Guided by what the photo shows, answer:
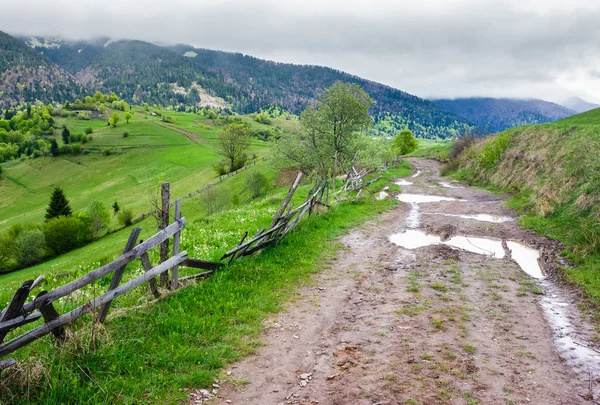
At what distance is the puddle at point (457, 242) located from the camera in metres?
15.0

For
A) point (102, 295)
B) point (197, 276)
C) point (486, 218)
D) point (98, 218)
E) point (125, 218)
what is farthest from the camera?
point (98, 218)

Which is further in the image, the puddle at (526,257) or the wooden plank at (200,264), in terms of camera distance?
the puddle at (526,257)

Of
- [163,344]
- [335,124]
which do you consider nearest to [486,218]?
[335,124]

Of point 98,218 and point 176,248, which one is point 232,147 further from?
point 176,248

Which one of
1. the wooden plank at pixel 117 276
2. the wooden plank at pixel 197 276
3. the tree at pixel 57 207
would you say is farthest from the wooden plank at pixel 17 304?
the tree at pixel 57 207

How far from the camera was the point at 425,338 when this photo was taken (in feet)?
25.6

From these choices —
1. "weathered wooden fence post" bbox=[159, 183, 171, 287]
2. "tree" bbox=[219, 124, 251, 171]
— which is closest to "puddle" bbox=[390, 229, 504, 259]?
"weathered wooden fence post" bbox=[159, 183, 171, 287]

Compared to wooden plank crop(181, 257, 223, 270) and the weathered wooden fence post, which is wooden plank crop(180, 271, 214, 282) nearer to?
wooden plank crop(181, 257, 223, 270)

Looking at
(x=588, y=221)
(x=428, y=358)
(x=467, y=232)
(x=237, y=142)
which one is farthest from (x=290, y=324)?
(x=237, y=142)

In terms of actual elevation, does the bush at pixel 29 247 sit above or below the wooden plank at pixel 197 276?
below

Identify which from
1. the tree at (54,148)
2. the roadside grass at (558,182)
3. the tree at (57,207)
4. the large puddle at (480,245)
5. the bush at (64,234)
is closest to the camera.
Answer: the roadside grass at (558,182)

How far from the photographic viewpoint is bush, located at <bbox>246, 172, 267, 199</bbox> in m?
63.8

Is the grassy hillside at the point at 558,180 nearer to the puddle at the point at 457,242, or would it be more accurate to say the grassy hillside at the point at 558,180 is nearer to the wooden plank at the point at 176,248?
the puddle at the point at 457,242

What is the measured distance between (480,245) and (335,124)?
64.3 feet
